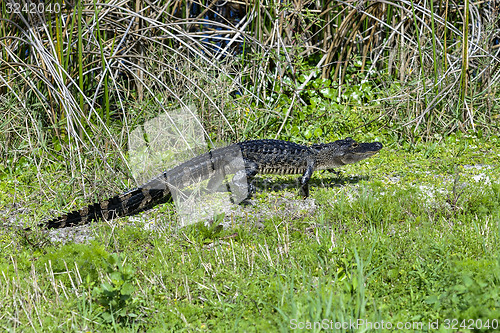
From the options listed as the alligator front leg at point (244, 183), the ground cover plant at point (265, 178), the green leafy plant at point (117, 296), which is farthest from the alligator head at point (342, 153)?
the green leafy plant at point (117, 296)

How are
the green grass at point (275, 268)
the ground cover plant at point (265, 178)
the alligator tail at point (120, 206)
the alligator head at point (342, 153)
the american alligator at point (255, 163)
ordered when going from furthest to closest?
the alligator head at point (342, 153) < the american alligator at point (255, 163) < the alligator tail at point (120, 206) < the ground cover plant at point (265, 178) < the green grass at point (275, 268)

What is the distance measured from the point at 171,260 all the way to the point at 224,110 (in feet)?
8.32

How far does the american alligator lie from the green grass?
0.69ft

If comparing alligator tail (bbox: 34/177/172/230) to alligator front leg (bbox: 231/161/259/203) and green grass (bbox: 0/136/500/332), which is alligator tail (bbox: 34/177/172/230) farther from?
alligator front leg (bbox: 231/161/259/203)

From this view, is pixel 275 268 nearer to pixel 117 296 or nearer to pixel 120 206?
pixel 117 296

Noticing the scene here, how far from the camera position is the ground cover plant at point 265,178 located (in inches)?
96.4

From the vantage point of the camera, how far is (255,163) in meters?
4.38

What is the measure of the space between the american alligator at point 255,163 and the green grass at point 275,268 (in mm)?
210

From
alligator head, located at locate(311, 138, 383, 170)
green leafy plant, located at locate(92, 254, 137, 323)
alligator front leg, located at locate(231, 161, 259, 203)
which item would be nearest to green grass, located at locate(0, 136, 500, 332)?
green leafy plant, located at locate(92, 254, 137, 323)

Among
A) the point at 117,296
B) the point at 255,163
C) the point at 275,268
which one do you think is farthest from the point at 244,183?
the point at 117,296

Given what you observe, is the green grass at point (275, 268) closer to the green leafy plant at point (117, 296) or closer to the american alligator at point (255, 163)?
the green leafy plant at point (117, 296)

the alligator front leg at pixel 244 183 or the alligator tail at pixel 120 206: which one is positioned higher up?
the alligator tail at pixel 120 206

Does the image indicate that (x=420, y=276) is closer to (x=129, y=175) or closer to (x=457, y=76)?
(x=129, y=175)

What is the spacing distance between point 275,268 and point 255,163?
1.71 meters
